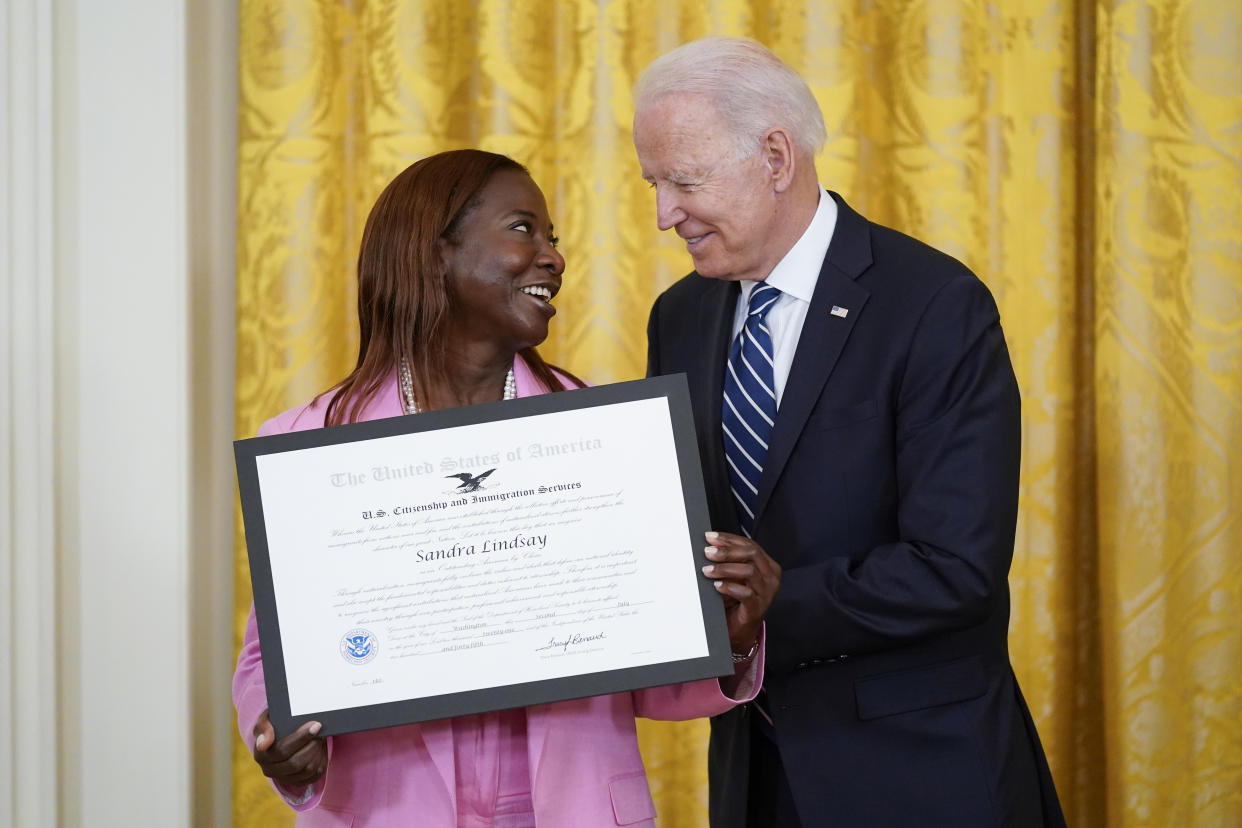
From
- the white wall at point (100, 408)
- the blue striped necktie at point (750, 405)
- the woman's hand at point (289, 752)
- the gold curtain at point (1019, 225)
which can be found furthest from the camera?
the gold curtain at point (1019, 225)

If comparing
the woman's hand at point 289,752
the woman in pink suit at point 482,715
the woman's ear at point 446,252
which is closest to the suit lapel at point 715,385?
the woman in pink suit at point 482,715

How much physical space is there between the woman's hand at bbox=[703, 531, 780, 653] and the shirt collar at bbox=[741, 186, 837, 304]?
0.49m

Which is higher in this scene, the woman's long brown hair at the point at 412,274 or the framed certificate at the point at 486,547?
the woman's long brown hair at the point at 412,274

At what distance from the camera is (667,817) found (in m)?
2.69

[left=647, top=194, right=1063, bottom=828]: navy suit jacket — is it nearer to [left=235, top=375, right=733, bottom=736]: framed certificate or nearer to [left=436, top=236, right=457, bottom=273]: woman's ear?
[left=235, top=375, right=733, bottom=736]: framed certificate

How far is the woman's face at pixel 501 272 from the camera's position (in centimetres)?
164

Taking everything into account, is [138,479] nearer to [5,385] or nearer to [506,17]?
[5,385]

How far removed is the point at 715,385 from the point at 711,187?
302mm

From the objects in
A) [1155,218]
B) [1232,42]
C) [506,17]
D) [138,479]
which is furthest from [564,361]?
[1232,42]

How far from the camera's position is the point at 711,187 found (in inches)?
70.2

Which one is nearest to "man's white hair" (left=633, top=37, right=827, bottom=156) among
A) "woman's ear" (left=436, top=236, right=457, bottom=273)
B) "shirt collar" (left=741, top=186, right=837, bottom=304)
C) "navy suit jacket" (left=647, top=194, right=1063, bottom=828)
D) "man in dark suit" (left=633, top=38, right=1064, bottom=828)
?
"man in dark suit" (left=633, top=38, right=1064, bottom=828)

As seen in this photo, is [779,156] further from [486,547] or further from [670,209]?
[486,547]
